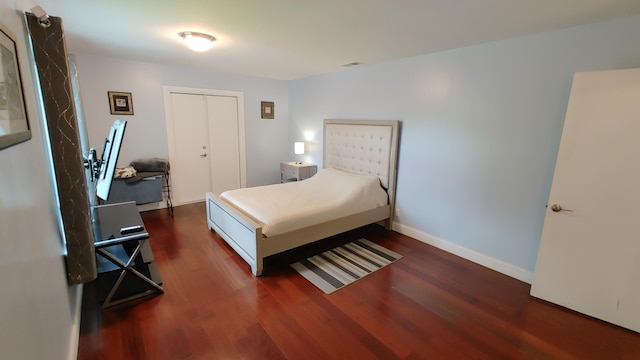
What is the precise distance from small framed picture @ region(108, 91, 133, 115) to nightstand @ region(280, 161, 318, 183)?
2.55 meters

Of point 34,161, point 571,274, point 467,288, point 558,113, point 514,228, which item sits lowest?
point 467,288

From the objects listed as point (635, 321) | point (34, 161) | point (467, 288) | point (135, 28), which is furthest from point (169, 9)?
point (635, 321)

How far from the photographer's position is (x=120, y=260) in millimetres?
2537

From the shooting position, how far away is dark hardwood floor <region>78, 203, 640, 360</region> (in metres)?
1.90

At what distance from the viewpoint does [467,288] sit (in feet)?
8.62

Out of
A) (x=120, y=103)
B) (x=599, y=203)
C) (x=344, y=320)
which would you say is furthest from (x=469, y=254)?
(x=120, y=103)

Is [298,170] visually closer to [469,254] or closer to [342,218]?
[342,218]

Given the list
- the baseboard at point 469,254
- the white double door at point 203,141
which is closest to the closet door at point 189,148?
the white double door at point 203,141

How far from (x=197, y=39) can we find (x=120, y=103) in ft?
7.23

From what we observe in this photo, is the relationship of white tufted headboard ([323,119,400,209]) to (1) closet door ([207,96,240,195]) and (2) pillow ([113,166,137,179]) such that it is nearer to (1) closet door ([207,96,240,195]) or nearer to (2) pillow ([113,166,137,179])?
(1) closet door ([207,96,240,195])

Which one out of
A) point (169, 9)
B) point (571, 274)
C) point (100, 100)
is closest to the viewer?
point (169, 9)

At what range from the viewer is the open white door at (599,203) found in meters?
2.02

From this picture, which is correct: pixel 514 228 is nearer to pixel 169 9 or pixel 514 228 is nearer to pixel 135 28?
pixel 169 9

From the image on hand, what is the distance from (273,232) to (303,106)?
10.5 ft
